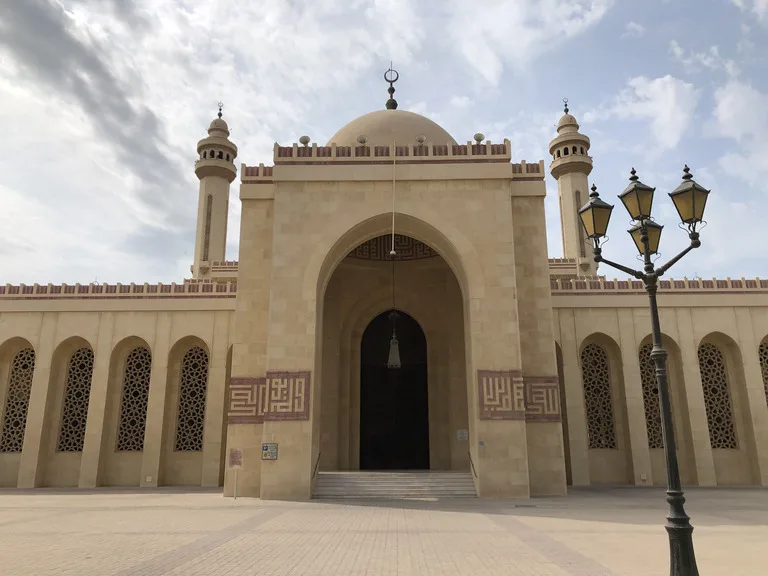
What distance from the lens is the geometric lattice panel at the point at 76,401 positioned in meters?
15.9

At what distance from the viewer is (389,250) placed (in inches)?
677

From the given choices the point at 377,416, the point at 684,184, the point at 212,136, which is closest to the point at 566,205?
the point at 377,416

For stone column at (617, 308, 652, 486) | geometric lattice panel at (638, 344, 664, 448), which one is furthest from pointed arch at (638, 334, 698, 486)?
stone column at (617, 308, 652, 486)

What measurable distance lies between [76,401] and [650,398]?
15.9 metres

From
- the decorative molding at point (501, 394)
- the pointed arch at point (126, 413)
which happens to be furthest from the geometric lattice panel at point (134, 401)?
the decorative molding at point (501, 394)

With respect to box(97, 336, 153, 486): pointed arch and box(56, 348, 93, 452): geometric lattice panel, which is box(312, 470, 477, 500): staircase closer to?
box(97, 336, 153, 486): pointed arch

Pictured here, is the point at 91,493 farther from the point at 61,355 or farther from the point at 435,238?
the point at 435,238

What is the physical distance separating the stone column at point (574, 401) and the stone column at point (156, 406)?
424 inches

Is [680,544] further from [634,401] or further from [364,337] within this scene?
[364,337]

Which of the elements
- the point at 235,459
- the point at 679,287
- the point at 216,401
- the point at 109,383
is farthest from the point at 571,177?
the point at 109,383

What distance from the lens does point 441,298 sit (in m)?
16.9

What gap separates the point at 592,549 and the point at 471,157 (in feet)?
30.6

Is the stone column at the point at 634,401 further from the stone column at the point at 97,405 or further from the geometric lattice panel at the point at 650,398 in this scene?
the stone column at the point at 97,405

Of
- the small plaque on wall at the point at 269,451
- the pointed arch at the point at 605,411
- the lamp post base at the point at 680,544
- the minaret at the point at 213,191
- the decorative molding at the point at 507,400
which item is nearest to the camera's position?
the lamp post base at the point at 680,544
